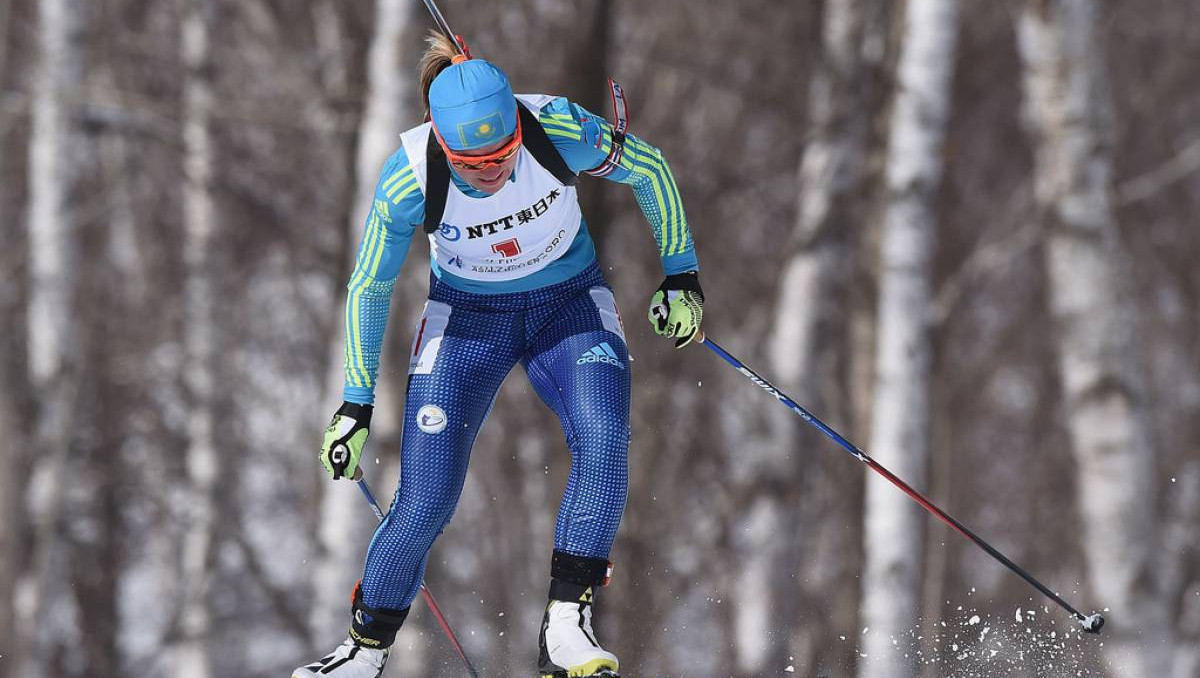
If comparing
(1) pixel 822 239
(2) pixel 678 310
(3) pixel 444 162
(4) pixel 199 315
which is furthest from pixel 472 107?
(4) pixel 199 315

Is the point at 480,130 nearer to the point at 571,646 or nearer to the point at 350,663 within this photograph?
the point at 571,646

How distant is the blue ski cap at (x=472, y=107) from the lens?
13.4 feet

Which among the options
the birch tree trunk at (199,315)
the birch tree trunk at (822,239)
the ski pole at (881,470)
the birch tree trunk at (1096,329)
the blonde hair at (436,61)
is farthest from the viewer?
the birch tree trunk at (199,315)

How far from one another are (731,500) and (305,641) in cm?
454

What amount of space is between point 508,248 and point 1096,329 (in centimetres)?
542

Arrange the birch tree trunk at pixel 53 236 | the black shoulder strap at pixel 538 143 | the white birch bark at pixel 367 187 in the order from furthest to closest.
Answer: the birch tree trunk at pixel 53 236 → the white birch bark at pixel 367 187 → the black shoulder strap at pixel 538 143

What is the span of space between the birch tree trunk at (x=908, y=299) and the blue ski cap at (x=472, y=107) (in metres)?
5.59

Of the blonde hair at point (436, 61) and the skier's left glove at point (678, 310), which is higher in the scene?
Result: the blonde hair at point (436, 61)

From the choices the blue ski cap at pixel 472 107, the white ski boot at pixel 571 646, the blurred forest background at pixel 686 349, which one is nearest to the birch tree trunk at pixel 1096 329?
the blurred forest background at pixel 686 349

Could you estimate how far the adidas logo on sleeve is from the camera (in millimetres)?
4523

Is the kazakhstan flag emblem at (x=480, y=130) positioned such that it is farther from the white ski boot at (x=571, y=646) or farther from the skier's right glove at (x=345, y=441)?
the white ski boot at (x=571, y=646)

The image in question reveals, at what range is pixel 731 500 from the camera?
49.2 ft

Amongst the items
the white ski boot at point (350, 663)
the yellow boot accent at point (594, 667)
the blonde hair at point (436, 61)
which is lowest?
the white ski boot at point (350, 663)

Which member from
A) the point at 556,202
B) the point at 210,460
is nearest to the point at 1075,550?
the point at 210,460
